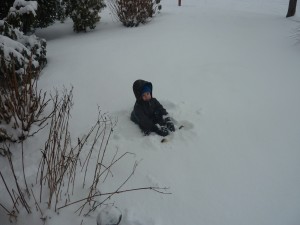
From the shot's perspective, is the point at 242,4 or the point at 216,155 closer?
the point at 216,155

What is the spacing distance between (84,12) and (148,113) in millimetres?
4566

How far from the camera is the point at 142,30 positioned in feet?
21.3

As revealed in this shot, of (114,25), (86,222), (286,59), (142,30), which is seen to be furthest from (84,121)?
(114,25)

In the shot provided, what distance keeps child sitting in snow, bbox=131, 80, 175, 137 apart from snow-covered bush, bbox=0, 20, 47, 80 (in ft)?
3.92

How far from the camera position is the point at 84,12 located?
21.5 feet

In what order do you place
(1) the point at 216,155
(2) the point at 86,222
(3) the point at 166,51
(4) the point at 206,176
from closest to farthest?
(2) the point at 86,222 < (4) the point at 206,176 < (1) the point at 216,155 < (3) the point at 166,51

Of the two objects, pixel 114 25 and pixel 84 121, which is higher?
pixel 114 25

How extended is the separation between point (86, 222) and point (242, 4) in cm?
1179

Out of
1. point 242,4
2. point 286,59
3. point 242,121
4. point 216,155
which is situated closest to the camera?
point 216,155

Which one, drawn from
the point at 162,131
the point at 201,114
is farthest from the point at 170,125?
the point at 201,114

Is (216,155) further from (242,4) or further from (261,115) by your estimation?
(242,4)

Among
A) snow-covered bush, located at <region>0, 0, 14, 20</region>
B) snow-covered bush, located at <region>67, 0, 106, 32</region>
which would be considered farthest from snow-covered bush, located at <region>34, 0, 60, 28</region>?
→ snow-covered bush, located at <region>0, 0, 14, 20</region>

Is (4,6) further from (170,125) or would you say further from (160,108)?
(170,125)

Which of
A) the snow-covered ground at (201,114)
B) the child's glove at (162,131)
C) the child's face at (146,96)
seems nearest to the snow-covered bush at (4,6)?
the snow-covered ground at (201,114)
